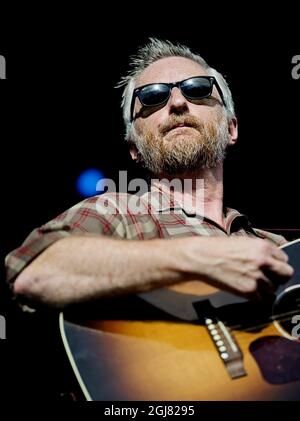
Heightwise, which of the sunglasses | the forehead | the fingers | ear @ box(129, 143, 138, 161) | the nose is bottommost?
the fingers

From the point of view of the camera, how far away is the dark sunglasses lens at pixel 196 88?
235 centimetres

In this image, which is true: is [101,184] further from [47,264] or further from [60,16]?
[47,264]

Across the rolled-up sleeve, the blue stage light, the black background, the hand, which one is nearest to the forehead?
the black background

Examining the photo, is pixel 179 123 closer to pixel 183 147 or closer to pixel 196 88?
pixel 183 147

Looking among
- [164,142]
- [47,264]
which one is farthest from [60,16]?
[47,264]

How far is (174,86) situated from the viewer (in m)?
2.36

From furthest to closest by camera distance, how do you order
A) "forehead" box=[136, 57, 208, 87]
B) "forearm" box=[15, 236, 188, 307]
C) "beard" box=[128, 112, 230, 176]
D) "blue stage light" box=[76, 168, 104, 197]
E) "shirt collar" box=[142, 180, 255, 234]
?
"blue stage light" box=[76, 168, 104, 197], "forehead" box=[136, 57, 208, 87], "beard" box=[128, 112, 230, 176], "shirt collar" box=[142, 180, 255, 234], "forearm" box=[15, 236, 188, 307]

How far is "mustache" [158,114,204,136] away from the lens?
2219 mm

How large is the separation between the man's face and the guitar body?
88 centimetres

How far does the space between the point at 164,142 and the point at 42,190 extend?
50.3 inches

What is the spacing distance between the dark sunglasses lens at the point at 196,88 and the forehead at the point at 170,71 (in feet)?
0.24

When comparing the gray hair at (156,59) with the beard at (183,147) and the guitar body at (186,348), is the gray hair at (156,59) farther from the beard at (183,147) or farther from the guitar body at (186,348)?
the guitar body at (186,348)

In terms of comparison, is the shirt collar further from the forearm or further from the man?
the forearm
